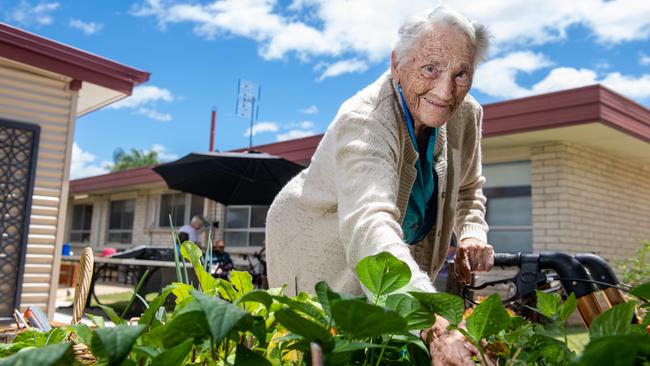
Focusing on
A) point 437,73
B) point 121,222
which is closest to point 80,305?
point 437,73

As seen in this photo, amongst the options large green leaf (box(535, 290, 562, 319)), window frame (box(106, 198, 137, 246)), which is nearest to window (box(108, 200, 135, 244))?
window frame (box(106, 198, 137, 246))

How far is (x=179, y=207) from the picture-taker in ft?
62.7

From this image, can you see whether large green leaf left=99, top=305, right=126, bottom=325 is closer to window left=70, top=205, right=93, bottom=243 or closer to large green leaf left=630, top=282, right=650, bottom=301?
large green leaf left=630, top=282, right=650, bottom=301

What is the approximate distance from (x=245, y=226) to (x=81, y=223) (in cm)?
1102

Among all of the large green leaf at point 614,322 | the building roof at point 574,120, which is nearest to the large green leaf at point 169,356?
the large green leaf at point 614,322

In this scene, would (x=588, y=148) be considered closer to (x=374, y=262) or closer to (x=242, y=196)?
(x=242, y=196)

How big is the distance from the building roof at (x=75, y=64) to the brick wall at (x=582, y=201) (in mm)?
6583

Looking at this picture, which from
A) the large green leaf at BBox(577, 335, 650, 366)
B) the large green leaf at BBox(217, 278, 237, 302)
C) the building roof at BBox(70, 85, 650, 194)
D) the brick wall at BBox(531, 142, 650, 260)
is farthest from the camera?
the brick wall at BBox(531, 142, 650, 260)

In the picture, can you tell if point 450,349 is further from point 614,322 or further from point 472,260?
point 472,260

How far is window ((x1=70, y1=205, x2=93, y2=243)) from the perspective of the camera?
24.2 m

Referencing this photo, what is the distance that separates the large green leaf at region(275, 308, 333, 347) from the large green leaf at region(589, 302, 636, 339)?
0.62ft

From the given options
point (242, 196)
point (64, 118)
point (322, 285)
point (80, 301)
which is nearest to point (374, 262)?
point (322, 285)

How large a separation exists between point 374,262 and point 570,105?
30.3 ft

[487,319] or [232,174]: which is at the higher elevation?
[232,174]
